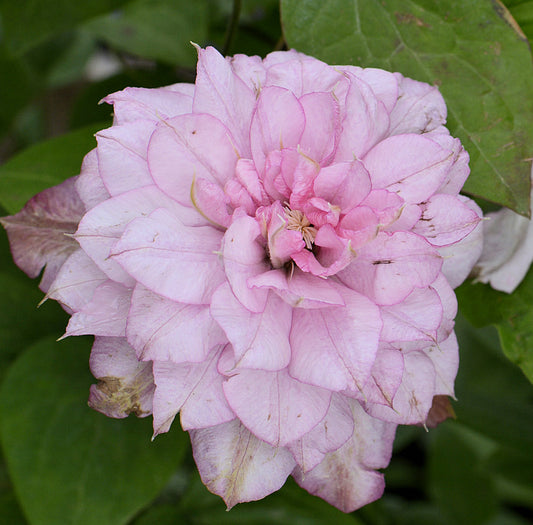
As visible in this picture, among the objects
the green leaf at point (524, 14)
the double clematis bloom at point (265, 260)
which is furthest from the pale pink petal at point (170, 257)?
the green leaf at point (524, 14)

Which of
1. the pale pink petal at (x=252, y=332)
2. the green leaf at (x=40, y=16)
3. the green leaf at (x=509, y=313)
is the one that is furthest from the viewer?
the green leaf at (x=40, y=16)

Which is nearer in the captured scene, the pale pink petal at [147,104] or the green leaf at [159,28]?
the pale pink petal at [147,104]

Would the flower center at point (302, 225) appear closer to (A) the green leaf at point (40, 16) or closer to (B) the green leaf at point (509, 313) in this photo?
(B) the green leaf at point (509, 313)

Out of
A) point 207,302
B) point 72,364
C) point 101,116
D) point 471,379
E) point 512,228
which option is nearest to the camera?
point 207,302

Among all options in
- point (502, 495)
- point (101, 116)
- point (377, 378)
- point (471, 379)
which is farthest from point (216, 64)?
point (502, 495)

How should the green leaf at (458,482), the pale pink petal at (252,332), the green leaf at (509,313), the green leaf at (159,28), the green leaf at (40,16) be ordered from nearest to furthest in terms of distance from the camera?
the pale pink petal at (252,332)
the green leaf at (509,313)
the green leaf at (40,16)
the green leaf at (159,28)
the green leaf at (458,482)

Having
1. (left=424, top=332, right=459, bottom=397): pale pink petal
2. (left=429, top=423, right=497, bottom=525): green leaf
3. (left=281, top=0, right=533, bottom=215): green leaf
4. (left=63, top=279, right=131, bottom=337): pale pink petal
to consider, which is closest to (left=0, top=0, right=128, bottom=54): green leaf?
(left=281, top=0, right=533, bottom=215): green leaf

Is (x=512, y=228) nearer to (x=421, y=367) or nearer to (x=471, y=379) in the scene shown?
(x=421, y=367)

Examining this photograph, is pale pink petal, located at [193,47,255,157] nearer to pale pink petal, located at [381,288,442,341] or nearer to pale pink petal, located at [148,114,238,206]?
pale pink petal, located at [148,114,238,206]
